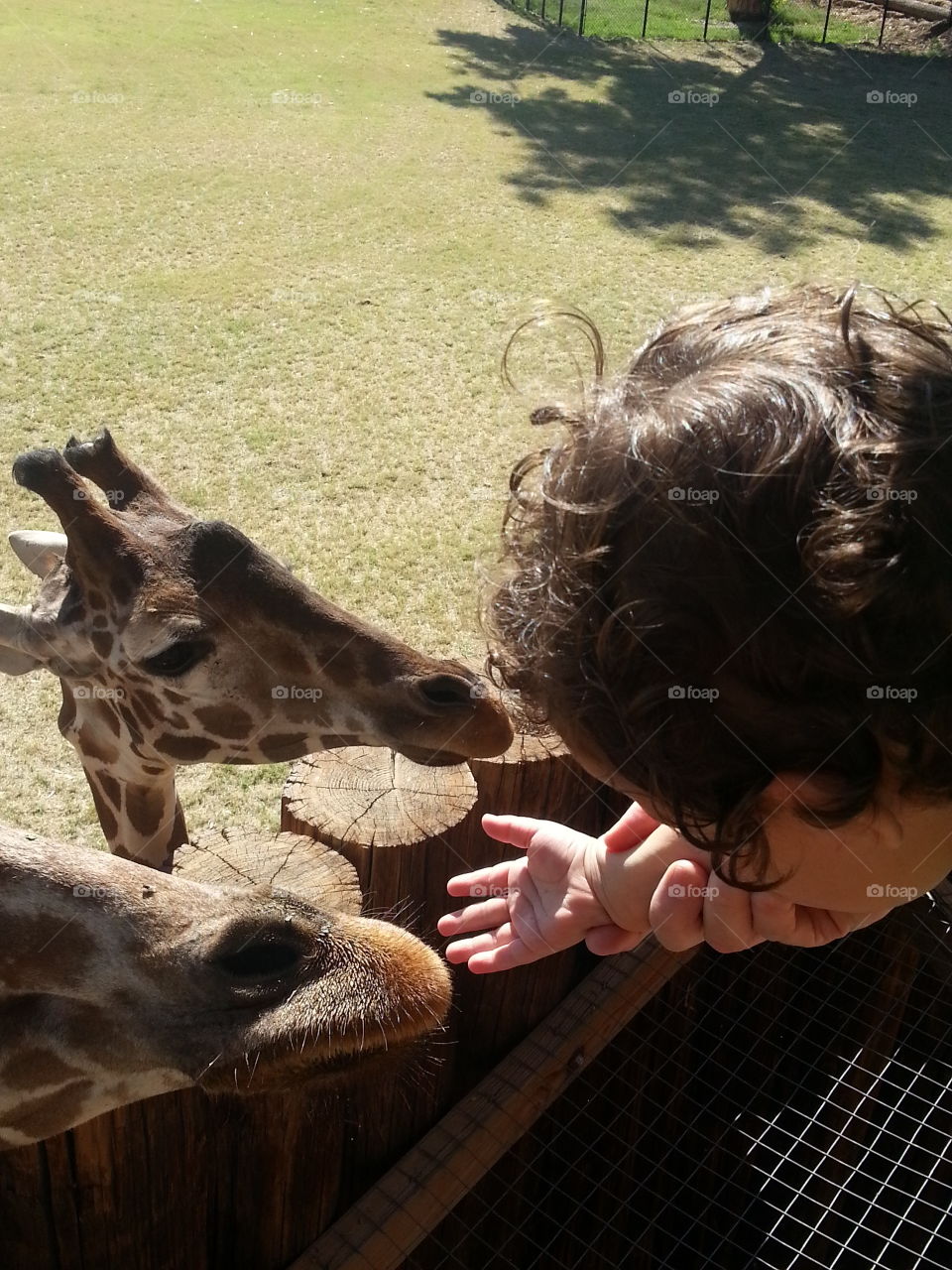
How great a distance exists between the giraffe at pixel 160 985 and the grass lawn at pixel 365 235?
78 cm

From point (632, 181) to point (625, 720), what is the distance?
10.7 metres

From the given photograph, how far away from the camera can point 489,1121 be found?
2088 millimetres

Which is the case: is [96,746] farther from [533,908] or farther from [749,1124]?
[749,1124]

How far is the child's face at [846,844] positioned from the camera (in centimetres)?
127

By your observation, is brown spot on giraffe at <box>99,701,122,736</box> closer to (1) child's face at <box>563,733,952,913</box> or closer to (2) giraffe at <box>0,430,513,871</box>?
(2) giraffe at <box>0,430,513,871</box>

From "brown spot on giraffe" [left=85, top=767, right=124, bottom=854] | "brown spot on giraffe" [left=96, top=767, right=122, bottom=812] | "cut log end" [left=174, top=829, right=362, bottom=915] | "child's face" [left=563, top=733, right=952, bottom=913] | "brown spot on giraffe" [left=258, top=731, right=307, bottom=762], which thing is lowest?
"brown spot on giraffe" [left=85, top=767, right=124, bottom=854]

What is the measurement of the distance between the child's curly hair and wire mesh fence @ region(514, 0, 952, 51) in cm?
1643

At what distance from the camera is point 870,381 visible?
117 centimetres

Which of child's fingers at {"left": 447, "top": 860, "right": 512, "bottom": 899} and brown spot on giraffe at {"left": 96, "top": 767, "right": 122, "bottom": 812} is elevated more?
child's fingers at {"left": 447, "top": 860, "right": 512, "bottom": 899}

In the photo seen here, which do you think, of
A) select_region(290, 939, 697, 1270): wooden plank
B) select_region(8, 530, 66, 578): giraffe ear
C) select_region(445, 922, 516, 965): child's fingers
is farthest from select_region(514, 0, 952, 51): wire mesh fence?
select_region(445, 922, 516, 965): child's fingers

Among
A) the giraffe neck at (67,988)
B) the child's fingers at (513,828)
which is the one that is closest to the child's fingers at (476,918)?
the child's fingers at (513,828)

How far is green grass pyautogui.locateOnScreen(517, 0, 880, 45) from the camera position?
15828mm

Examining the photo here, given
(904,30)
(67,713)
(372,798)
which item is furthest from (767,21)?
(372,798)

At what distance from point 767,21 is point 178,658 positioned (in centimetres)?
1675
